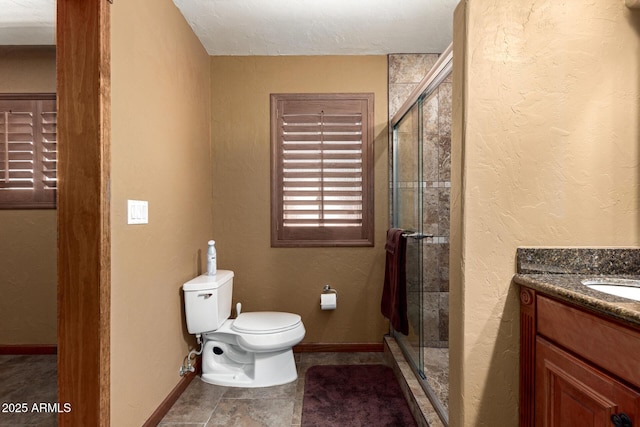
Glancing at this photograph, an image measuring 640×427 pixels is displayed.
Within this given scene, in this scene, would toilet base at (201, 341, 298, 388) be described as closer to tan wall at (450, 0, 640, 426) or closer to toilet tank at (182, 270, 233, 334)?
toilet tank at (182, 270, 233, 334)

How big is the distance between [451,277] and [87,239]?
1470 mm

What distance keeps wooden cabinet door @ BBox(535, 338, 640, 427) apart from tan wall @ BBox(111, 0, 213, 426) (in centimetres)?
165

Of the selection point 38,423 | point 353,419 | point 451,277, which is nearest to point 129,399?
point 38,423

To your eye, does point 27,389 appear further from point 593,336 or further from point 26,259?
point 593,336

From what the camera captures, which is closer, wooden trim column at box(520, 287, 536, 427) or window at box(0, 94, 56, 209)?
wooden trim column at box(520, 287, 536, 427)

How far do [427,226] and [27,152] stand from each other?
9.82 ft

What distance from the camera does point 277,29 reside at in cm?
256

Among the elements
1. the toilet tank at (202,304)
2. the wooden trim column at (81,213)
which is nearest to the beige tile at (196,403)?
the toilet tank at (202,304)

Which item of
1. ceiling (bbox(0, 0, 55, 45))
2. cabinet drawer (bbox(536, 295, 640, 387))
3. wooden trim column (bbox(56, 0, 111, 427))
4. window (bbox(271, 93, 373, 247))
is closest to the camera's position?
cabinet drawer (bbox(536, 295, 640, 387))

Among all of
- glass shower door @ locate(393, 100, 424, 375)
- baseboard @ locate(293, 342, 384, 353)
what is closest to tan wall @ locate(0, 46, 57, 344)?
baseboard @ locate(293, 342, 384, 353)

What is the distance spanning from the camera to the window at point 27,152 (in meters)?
2.73

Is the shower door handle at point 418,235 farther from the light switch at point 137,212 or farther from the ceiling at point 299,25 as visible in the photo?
the light switch at point 137,212

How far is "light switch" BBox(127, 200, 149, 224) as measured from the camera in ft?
5.55

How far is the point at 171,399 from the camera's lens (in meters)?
2.12
